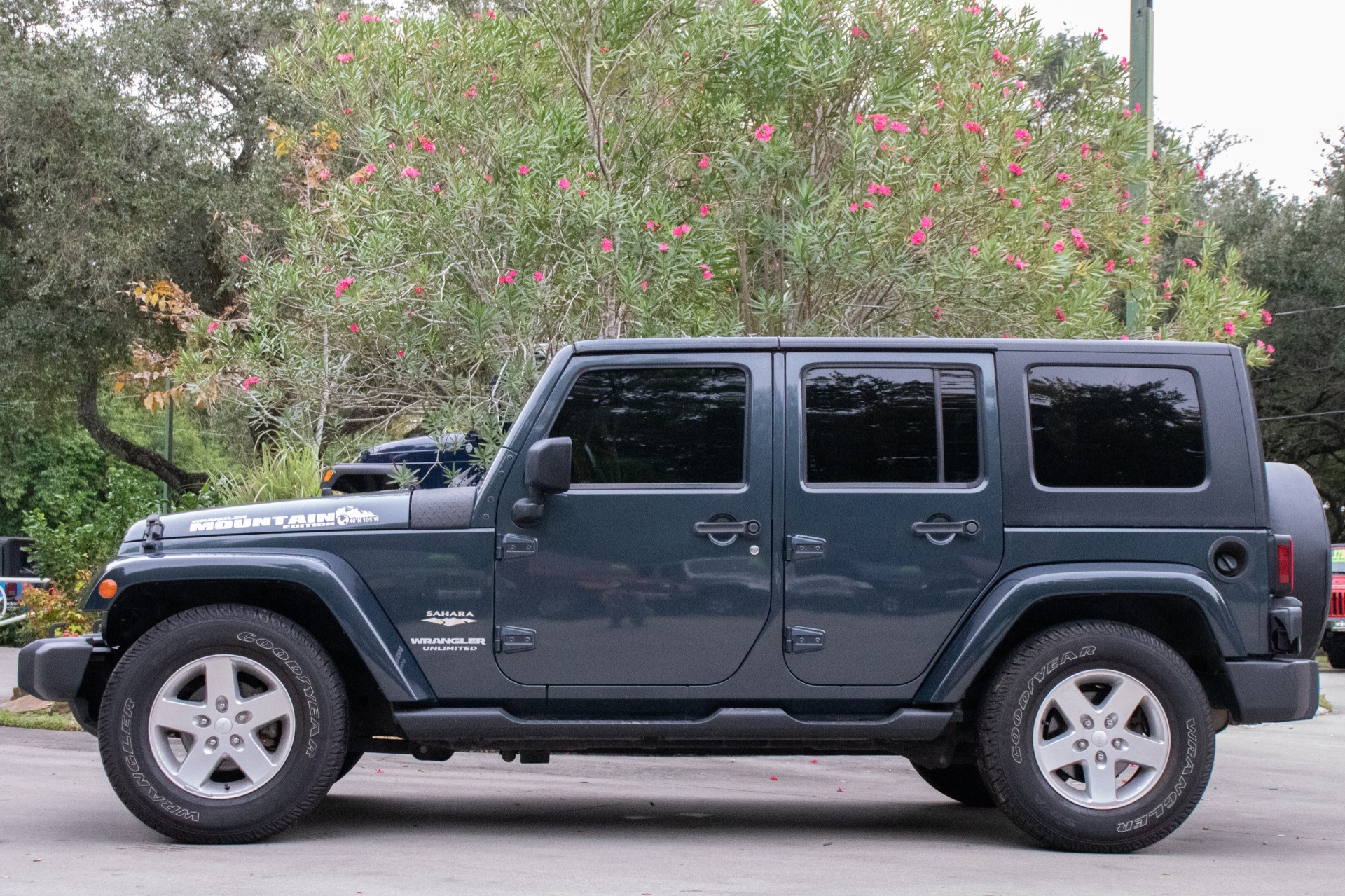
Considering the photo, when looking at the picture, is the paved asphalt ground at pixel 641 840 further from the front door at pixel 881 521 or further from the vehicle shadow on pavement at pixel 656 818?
the front door at pixel 881 521

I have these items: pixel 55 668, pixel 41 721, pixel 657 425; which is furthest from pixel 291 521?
pixel 41 721

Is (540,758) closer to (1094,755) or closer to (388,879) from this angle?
(388,879)

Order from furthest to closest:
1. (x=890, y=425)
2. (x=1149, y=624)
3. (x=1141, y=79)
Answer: (x=1141, y=79) → (x=1149, y=624) → (x=890, y=425)

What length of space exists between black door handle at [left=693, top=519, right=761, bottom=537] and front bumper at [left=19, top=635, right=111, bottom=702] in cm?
243

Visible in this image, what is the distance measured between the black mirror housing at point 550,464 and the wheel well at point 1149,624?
182 centimetres

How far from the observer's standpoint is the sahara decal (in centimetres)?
553

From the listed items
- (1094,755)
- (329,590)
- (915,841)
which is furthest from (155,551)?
(1094,755)

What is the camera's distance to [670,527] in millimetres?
5488

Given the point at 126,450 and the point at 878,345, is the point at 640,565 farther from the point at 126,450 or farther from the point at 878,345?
the point at 126,450

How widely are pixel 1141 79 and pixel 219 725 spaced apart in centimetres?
797

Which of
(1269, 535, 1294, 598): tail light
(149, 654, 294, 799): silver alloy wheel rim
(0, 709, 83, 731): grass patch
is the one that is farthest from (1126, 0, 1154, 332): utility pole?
(0, 709, 83, 731): grass patch

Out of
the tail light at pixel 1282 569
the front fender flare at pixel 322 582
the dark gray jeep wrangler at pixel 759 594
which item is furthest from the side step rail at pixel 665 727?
the tail light at pixel 1282 569

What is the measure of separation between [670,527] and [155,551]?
2.04 metres

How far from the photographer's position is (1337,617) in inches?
687
